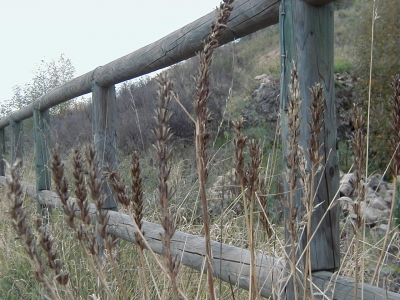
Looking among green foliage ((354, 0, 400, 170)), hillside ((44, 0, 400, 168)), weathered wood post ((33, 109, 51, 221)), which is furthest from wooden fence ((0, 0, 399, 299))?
green foliage ((354, 0, 400, 170))

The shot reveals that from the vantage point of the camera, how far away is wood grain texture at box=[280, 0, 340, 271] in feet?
5.65

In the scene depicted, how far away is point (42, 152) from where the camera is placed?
5.43 metres

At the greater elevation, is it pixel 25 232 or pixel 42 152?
pixel 42 152

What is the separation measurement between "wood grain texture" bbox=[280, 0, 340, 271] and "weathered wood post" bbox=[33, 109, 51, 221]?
3.56 m

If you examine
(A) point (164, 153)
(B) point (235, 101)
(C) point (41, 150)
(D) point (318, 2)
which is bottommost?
(A) point (164, 153)

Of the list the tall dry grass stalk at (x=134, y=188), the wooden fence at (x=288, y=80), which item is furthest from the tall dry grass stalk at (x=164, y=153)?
the wooden fence at (x=288, y=80)

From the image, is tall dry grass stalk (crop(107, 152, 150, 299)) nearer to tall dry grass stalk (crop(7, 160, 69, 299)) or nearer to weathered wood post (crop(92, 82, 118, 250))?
tall dry grass stalk (crop(7, 160, 69, 299))

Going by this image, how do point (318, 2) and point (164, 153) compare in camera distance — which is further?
point (318, 2)

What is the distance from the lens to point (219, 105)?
930cm

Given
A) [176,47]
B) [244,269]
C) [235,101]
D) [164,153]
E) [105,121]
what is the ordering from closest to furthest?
1. [164,153]
2. [244,269]
3. [176,47]
4. [105,121]
5. [235,101]

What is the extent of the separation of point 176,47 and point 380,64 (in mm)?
9261

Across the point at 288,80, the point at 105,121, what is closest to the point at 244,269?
the point at 288,80

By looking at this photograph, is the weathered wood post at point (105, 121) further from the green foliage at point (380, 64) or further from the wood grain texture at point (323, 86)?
the green foliage at point (380, 64)

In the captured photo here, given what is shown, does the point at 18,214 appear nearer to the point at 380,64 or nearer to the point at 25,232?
the point at 25,232
